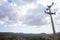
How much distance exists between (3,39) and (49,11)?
26070mm

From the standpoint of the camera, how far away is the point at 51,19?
28469 millimetres

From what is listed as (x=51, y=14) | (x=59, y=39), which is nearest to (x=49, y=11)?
(x=51, y=14)

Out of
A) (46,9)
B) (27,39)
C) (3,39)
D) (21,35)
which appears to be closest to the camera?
(46,9)

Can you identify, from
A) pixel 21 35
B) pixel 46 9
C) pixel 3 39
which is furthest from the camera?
pixel 21 35

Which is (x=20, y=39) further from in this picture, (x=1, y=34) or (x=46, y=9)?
(x=46, y=9)

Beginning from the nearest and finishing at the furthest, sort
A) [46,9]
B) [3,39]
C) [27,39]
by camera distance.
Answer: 1. [46,9]
2. [3,39]
3. [27,39]

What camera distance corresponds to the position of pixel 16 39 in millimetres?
56188

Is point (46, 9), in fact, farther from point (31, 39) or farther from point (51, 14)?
point (31, 39)

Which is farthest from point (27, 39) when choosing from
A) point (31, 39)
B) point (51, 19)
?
point (51, 19)

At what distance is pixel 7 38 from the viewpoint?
53.2 metres

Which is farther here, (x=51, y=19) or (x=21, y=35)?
(x=21, y=35)

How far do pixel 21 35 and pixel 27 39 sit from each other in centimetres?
851

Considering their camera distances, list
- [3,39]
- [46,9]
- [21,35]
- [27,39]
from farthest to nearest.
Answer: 1. [21,35]
2. [27,39]
3. [3,39]
4. [46,9]

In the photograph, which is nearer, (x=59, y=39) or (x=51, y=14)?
(x=51, y=14)
